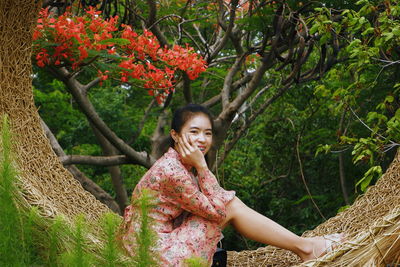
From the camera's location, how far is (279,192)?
19.9ft

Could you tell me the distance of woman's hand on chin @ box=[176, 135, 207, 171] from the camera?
8.57 feet

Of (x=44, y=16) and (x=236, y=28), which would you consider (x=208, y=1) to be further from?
(x=44, y=16)

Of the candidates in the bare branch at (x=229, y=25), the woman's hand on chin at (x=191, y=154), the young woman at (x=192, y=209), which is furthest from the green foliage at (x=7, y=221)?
the bare branch at (x=229, y=25)

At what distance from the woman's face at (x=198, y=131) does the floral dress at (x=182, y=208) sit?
11 cm

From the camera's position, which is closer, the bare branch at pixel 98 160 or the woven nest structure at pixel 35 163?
the woven nest structure at pixel 35 163

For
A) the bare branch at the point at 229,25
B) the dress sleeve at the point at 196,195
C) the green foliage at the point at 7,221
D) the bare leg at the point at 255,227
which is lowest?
the green foliage at the point at 7,221

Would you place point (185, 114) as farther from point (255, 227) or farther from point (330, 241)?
point (330, 241)

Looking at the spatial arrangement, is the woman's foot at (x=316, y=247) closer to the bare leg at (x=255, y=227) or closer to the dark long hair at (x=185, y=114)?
the bare leg at (x=255, y=227)

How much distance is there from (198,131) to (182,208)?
35cm

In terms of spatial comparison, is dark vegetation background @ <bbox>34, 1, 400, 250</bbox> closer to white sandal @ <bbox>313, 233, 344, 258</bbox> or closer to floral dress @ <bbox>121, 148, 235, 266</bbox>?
white sandal @ <bbox>313, 233, 344, 258</bbox>

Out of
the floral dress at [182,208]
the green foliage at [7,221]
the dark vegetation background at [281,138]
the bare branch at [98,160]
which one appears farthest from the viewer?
the dark vegetation background at [281,138]

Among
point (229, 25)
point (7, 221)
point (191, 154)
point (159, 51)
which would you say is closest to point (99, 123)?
point (159, 51)

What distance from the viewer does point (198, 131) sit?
2719 millimetres

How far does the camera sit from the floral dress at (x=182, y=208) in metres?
2.55
